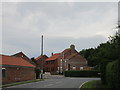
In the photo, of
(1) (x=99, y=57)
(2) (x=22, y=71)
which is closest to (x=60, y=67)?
(2) (x=22, y=71)

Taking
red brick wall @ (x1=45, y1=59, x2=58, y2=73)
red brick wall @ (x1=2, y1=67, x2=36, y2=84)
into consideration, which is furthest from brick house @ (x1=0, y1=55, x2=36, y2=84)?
red brick wall @ (x1=45, y1=59, x2=58, y2=73)

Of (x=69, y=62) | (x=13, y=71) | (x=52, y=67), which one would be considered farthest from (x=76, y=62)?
(x=13, y=71)

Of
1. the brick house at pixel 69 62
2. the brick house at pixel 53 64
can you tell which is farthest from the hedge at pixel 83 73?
the brick house at pixel 53 64

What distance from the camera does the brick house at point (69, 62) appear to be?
7850cm

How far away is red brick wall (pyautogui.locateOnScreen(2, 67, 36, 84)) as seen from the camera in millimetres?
29766

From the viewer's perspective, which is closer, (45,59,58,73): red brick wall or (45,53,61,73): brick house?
(45,53,61,73): brick house

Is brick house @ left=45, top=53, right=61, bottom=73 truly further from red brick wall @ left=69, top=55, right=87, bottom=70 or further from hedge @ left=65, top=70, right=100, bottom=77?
hedge @ left=65, top=70, right=100, bottom=77

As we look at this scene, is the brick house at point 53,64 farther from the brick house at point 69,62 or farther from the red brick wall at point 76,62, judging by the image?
the red brick wall at point 76,62

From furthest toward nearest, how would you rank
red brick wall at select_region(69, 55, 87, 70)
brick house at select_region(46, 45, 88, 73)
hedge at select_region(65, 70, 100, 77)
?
1. brick house at select_region(46, 45, 88, 73)
2. red brick wall at select_region(69, 55, 87, 70)
3. hedge at select_region(65, 70, 100, 77)

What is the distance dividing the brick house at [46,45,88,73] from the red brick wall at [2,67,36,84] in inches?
1573

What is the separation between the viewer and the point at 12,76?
31.3 meters

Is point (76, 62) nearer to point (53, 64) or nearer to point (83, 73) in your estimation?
point (53, 64)

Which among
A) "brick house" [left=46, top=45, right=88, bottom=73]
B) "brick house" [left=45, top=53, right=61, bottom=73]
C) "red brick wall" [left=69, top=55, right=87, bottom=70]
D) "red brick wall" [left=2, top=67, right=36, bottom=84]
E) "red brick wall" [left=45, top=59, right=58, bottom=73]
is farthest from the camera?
"red brick wall" [left=45, top=59, right=58, bottom=73]

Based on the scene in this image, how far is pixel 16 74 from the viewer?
3266 cm
